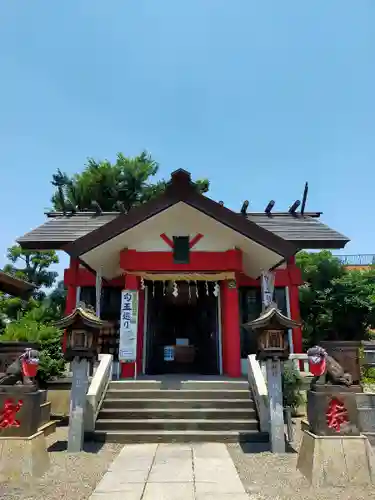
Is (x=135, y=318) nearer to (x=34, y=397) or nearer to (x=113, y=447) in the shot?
(x=113, y=447)

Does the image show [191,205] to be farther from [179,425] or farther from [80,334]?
[179,425]

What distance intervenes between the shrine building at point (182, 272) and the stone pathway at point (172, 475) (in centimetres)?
340

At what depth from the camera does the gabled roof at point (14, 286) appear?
8797 millimetres

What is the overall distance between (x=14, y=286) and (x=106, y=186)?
17.0 metres

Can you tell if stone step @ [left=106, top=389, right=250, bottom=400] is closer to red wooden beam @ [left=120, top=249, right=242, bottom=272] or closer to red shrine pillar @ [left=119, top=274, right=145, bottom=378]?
red shrine pillar @ [left=119, top=274, right=145, bottom=378]

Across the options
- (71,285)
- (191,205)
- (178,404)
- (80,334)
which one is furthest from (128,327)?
(191,205)

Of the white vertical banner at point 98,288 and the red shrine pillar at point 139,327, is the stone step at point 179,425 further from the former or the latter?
the white vertical banner at point 98,288

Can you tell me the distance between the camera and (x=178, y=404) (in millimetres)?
7824

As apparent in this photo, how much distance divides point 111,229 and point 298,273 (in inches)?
269

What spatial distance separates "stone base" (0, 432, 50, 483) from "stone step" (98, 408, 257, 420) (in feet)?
7.71

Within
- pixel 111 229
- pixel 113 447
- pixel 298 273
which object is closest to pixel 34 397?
pixel 113 447

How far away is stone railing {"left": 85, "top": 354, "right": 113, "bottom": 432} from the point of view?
7.15 m

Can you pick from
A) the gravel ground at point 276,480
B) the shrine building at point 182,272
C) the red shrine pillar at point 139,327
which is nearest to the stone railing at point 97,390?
the shrine building at point 182,272

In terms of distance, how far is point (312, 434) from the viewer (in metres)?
5.27
